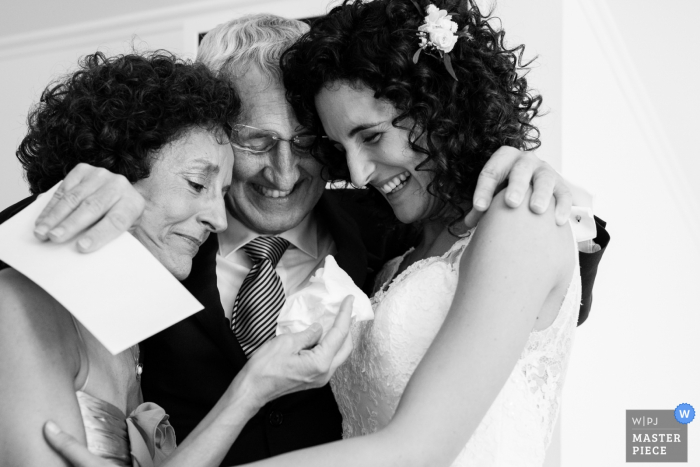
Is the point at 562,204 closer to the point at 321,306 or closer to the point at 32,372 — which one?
the point at 321,306

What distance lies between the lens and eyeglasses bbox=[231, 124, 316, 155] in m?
2.00

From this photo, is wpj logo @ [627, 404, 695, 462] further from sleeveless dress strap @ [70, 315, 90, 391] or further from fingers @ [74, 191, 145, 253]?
fingers @ [74, 191, 145, 253]

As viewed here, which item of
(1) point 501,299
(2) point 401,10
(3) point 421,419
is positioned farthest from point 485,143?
(3) point 421,419

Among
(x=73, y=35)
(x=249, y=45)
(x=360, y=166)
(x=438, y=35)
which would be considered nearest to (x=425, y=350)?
(x=360, y=166)

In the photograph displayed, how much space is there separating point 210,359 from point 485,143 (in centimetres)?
88

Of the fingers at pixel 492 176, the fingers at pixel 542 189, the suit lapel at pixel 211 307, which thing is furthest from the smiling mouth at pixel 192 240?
the fingers at pixel 542 189

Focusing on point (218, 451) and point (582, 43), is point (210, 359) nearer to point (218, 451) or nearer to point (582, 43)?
point (218, 451)

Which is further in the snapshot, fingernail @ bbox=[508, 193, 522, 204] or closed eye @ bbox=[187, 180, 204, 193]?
closed eye @ bbox=[187, 180, 204, 193]

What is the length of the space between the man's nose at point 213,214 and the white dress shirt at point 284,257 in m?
0.35

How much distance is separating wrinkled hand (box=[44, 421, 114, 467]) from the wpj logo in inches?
128

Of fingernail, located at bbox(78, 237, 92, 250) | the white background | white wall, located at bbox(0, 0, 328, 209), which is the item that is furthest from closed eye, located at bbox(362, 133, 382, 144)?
white wall, located at bbox(0, 0, 328, 209)

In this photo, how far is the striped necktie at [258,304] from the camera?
188 centimetres

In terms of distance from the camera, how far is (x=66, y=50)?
4.32 metres

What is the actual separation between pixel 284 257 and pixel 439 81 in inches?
29.4
